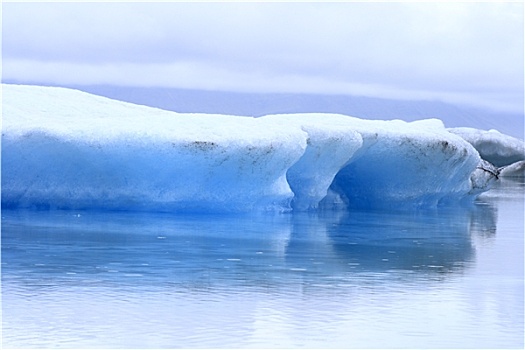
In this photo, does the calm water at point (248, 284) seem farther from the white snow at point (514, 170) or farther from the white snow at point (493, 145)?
the white snow at point (514, 170)

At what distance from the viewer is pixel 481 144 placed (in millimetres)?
30672

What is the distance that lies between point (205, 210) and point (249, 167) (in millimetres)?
866

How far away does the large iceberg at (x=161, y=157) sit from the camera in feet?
36.7

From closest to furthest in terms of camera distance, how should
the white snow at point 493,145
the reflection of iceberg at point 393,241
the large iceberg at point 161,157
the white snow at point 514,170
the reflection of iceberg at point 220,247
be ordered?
1. the reflection of iceberg at point 220,247
2. the reflection of iceberg at point 393,241
3. the large iceberg at point 161,157
4. the white snow at point 493,145
5. the white snow at point 514,170

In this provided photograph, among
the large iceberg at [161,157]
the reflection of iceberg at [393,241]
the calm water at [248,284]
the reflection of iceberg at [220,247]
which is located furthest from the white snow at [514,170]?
the calm water at [248,284]

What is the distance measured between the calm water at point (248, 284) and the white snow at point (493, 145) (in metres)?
Result: 19.3

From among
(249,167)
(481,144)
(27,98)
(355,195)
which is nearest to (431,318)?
(249,167)

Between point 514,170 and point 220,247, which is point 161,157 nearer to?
point 220,247

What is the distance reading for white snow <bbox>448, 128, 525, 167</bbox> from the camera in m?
30.6

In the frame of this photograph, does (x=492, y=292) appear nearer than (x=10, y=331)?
No

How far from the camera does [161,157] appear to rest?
441 inches

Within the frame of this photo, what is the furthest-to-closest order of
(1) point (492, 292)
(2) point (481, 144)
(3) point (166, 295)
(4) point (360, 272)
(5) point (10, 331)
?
(2) point (481, 144) → (4) point (360, 272) → (1) point (492, 292) → (3) point (166, 295) → (5) point (10, 331)

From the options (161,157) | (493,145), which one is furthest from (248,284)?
(493,145)

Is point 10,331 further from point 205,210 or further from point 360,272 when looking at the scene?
point 205,210
